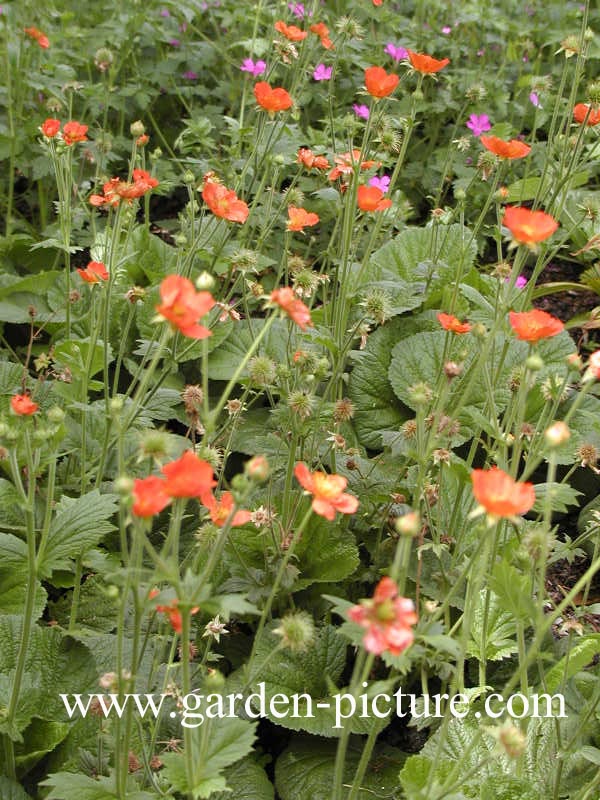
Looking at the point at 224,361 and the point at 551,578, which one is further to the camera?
the point at 224,361

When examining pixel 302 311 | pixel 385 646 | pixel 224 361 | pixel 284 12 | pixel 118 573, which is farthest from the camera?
pixel 284 12

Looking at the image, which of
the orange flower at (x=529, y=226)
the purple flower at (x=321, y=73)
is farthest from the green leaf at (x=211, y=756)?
the purple flower at (x=321, y=73)

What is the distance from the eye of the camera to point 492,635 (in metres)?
2.34

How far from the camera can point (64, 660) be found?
2148 mm

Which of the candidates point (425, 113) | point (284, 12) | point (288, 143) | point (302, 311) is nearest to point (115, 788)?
point (302, 311)

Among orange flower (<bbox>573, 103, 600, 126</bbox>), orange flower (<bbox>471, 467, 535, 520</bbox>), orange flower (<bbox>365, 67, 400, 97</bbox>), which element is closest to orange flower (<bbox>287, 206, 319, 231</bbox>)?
orange flower (<bbox>365, 67, 400, 97</bbox>)

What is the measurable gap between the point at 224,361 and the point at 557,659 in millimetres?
1449

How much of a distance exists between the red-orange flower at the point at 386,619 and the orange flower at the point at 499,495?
0.18 m

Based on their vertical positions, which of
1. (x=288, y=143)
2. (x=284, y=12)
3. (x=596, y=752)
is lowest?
(x=596, y=752)

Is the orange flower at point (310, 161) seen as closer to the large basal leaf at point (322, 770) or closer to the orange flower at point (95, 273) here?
the orange flower at point (95, 273)

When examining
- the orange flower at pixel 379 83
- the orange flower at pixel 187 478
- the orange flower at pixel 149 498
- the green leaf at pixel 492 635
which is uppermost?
the orange flower at pixel 379 83

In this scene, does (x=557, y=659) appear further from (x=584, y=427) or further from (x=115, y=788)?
(x=115, y=788)

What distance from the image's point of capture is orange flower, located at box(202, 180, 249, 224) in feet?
6.73

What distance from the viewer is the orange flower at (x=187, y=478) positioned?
133 centimetres
